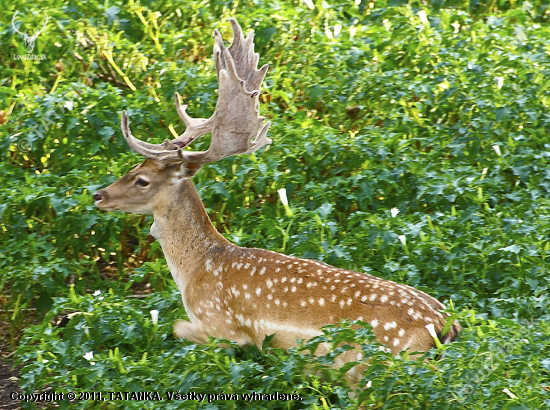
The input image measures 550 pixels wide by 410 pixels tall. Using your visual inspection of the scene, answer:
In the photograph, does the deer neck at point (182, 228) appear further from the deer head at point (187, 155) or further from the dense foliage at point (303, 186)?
the dense foliage at point (303, 186)

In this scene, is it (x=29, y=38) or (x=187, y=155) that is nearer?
(x=187, y=155)

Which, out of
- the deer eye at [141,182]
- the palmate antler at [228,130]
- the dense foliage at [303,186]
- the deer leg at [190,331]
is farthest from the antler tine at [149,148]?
the deer leg at [190,331]

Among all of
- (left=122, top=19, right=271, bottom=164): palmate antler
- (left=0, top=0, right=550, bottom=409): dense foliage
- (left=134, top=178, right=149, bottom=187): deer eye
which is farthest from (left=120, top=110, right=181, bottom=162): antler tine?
(left=0, top=0, right=550, bottom=409): dense foliage

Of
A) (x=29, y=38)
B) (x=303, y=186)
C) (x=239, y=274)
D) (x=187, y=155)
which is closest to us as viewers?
(x=239, y=274)

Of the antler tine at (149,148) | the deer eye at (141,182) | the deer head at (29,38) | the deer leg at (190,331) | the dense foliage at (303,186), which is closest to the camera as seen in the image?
the dense foliage at (303,186)

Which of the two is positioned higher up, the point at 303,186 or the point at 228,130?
the point at 228,130

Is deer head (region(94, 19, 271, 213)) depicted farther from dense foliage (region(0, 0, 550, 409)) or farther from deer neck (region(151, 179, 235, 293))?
Answer: dense foliage (region(0, 0, 550, 409))

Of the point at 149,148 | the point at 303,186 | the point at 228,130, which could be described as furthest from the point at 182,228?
the point at 303,186

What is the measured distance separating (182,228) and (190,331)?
2.17 feet

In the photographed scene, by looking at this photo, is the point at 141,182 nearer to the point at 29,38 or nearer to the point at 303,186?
the point at 303,186

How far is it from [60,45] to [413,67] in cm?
298

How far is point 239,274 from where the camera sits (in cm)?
530

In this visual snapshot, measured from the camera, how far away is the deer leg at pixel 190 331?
5324 millimetres

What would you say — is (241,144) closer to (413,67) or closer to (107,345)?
(107,345)
